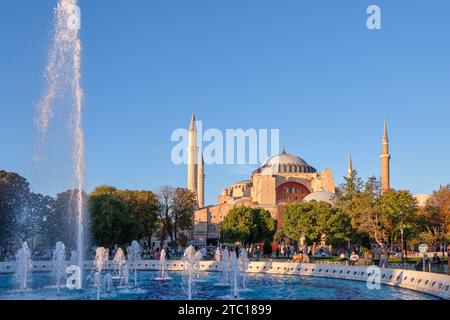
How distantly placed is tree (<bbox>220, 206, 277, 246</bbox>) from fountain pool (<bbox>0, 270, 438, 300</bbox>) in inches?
753

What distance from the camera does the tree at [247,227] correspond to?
45312 mm

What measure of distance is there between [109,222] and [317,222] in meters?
15.6

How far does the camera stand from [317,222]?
142 feet

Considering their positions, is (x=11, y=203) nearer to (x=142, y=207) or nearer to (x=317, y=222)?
(x=142, y=207)

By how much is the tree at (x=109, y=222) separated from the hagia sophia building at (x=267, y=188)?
3654 cm

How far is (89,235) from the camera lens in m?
40.0

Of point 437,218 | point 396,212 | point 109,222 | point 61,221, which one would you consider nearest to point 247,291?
point 109,222

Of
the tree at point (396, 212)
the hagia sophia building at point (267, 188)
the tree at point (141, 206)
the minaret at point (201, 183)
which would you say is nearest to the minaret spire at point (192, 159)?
the hagia sophia building at point (267, 188)

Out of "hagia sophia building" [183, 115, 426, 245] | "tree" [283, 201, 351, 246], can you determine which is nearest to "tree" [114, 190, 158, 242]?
"tree" [283, 201, 351, 246]

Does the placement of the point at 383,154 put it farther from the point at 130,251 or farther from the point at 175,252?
the point at 130,251

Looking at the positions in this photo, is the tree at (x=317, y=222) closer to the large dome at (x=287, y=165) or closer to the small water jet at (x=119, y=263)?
the small water jet at (x=119, y=263)

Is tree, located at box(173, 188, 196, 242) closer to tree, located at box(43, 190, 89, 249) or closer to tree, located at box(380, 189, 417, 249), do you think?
tree, located at box(43, 190, 89, 249)

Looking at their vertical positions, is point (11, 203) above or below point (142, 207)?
above
